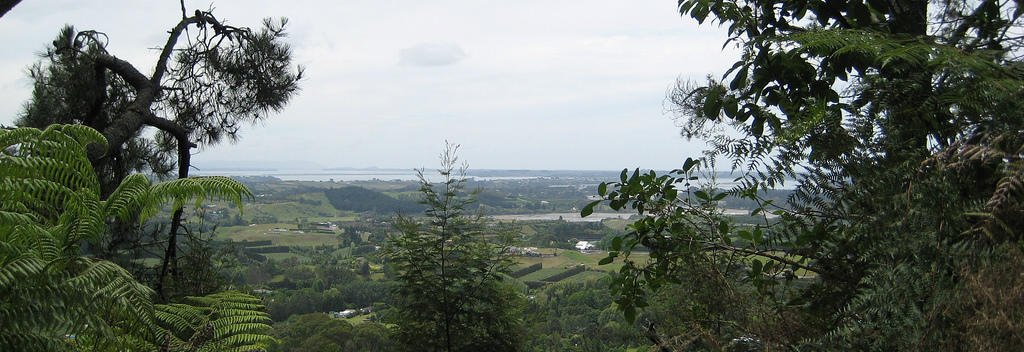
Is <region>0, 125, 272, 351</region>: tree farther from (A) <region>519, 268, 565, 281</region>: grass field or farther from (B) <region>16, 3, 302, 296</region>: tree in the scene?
(A) <region>519, 268, 565, 281</region>: grass field

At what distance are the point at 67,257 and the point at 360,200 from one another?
73.3 ft

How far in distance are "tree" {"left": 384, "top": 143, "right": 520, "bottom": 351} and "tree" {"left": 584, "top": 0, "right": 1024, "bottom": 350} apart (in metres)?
2.74

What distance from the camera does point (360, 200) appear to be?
2317 cm

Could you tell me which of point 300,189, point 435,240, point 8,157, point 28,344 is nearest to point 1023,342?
point 28,344

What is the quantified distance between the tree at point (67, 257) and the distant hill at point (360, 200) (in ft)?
54.0

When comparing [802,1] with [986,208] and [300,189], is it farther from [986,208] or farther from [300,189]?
[300,189]

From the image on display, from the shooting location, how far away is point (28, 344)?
1403 millimetres

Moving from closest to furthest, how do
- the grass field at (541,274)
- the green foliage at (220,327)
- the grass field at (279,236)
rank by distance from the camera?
the green foliage at (220,327) < the grass field at (541,274) < the grass field at (279,236)

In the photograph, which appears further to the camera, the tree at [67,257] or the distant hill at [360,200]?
the distant hill at [360,200]

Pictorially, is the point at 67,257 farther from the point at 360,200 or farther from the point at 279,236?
the point at 360,200

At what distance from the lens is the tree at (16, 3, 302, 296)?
3.99m

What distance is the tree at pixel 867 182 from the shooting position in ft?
2.48

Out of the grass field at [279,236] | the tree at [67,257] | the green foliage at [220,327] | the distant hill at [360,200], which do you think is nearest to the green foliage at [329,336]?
the green foliage at [220,327]

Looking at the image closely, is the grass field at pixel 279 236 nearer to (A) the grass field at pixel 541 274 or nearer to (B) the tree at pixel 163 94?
(A) the grass field at pixel 541 274
